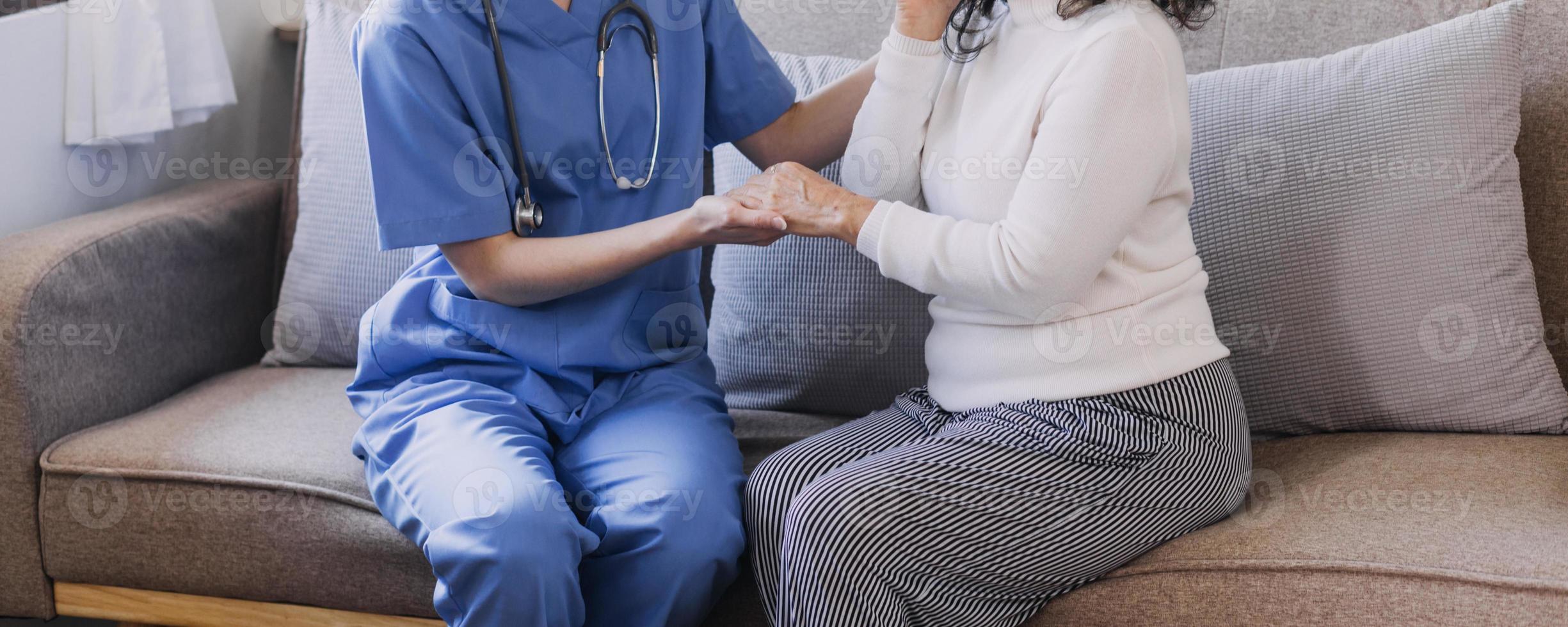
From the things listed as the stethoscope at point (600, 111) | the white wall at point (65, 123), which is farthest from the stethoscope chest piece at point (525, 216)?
the white wall at point (65, 123)

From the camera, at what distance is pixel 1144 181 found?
1065 mm

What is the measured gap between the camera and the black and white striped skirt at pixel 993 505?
3.38 feet

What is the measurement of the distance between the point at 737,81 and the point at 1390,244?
0.75 meters

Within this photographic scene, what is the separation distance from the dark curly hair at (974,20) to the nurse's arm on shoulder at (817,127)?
147 millimetres

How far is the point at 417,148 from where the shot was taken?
1153 millimetres

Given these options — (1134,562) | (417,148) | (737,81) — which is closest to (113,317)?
(417,148)

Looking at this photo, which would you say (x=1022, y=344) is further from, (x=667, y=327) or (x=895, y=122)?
(x=667, y=327)

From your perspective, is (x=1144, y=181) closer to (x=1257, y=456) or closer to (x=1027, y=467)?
(x=1027, y=467)

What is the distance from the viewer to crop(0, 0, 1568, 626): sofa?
1041 millimetres

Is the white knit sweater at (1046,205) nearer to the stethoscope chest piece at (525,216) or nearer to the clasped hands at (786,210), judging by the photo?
the clasped hands at (786,210)

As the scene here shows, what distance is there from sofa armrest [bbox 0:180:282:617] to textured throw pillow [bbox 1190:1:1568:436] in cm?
134

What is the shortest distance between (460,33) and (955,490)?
65cm

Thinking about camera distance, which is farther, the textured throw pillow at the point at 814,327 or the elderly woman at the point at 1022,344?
A: the textured throw pillow at the point at 814,327

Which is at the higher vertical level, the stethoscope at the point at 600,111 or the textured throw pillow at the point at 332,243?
the stethoscope at the point at 600,111
